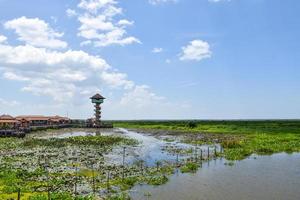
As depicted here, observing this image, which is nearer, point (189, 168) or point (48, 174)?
point (48, 174)

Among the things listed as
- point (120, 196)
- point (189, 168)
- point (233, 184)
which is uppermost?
point (189, 168)

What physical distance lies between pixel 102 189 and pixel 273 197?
36.8ft

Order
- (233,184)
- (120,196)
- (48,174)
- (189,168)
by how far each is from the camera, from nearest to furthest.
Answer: (120,196), (233,184), (48,174), (189,168)

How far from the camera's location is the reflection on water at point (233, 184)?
2303cm

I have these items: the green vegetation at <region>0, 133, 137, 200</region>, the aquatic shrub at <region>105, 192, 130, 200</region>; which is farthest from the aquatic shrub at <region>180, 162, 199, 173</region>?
the aquatic shrub at <region>105, 192, 130, 200</region>

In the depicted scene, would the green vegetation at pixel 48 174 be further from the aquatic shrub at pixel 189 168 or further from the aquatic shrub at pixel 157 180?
the aquatic shrub at pixel 189 168

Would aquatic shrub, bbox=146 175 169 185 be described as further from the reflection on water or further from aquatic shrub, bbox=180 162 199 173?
aquatic shrub, bbox=180 162 199 173

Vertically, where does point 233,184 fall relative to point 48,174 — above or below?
below

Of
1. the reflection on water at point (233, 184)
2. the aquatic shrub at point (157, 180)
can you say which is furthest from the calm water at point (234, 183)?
the aquatic shrub at point (157, 180)

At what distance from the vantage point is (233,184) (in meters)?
26.5

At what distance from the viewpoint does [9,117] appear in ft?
289

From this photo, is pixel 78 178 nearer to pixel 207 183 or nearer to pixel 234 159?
pixel 207 183

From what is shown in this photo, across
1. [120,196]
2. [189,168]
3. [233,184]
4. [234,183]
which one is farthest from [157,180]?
[189,168]

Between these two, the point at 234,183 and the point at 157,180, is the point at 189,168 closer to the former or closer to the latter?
the point at 234,183
